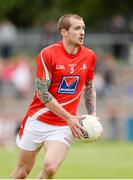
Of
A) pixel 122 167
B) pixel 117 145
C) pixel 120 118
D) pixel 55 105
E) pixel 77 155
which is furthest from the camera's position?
pixel 120 118

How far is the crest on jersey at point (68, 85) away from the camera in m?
12.8

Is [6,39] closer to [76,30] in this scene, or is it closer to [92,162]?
[92,162]

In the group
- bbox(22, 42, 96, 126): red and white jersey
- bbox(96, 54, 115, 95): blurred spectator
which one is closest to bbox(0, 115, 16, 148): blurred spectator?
bbox(96, 54, 115, 95): blurred spectator

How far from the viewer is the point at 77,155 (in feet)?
82.2

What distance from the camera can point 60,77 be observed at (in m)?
12.8

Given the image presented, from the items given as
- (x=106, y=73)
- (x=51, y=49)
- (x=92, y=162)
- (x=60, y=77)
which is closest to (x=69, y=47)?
(x=51, y=49)

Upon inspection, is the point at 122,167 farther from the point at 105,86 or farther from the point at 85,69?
the point at 105,86

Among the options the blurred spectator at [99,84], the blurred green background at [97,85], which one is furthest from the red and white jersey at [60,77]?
the blurred spectator at [99,84]

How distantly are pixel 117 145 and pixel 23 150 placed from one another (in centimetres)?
1598

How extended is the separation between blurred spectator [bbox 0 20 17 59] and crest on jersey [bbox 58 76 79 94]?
71.1 ft

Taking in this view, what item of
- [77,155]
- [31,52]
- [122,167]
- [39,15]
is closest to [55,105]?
[122,167]

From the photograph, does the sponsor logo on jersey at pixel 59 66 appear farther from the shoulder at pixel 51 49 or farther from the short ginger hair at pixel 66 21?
the short ginger hair at pixel 66 21

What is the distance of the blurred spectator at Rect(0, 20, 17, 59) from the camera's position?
113 ft

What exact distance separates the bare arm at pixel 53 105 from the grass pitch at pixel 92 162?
571 centimetres
